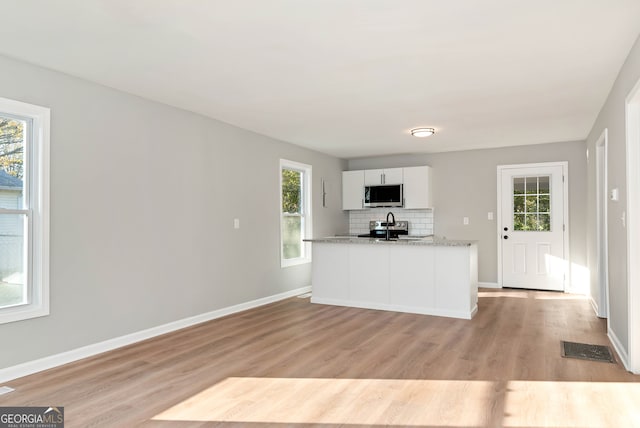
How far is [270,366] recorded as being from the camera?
3.38 m

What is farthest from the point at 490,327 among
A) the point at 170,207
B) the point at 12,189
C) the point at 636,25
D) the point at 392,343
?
the point at 12,189

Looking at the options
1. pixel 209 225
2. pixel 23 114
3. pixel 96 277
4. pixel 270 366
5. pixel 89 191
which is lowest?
pixel 270 366

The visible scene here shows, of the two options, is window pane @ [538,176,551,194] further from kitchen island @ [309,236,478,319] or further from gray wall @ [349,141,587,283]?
kitchen island @ [309,236,478,319]

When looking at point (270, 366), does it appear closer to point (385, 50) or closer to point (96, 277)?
point (96, 277)

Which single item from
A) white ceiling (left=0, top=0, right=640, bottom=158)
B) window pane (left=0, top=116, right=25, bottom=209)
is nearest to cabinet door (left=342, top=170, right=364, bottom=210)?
white ceiling (left=0, top=0, right=640, bottom=158)

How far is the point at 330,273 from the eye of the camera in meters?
5.88

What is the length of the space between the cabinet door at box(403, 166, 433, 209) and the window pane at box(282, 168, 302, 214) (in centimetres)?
191

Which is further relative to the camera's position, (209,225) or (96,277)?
(209,225)

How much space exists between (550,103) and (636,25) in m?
1.80

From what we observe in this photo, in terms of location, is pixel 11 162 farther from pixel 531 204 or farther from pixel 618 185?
pixel 531 204

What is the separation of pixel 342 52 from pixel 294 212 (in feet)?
12.8

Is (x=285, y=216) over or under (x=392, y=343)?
over

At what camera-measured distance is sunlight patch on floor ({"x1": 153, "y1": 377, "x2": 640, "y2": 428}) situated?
8.02 feet

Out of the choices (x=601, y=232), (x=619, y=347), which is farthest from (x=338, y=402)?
(x=601, y=232)
